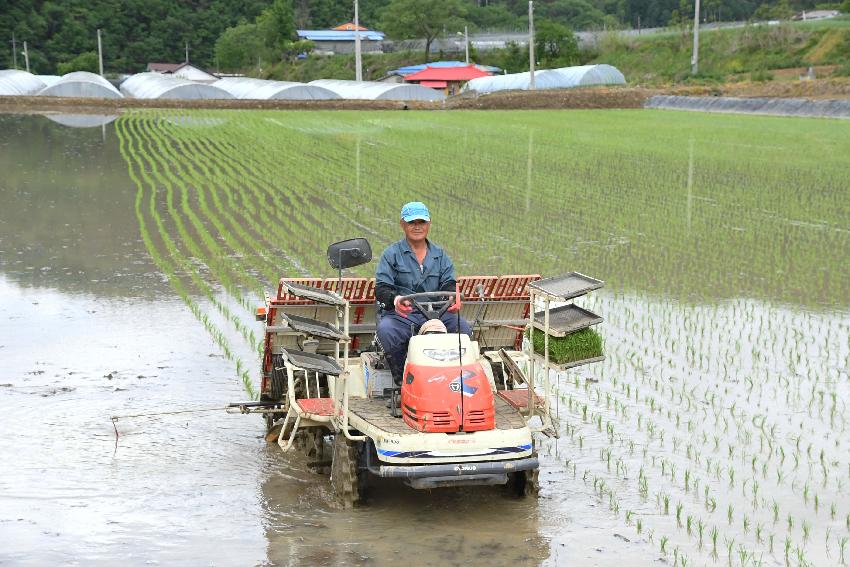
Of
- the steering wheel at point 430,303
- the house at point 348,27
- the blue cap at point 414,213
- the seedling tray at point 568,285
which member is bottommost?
the steering wheel at point 430,303

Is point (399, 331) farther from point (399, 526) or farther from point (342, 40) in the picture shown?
point (342, 40)

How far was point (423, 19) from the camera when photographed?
3467 inches

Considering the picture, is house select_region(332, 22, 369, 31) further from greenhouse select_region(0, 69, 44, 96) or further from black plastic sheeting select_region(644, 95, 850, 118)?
black plastic sheeting select_region(644, 95, 850, 118)

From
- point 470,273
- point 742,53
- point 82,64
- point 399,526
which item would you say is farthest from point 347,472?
point 82,64

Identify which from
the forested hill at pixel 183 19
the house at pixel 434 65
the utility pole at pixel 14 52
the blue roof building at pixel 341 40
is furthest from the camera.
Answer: the blue roof building at pixel 341 40

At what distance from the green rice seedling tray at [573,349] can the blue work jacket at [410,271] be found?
672mm

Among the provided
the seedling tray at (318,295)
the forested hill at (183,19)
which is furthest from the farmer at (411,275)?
the forested hill at (183,19)

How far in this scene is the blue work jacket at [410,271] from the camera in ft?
22.7

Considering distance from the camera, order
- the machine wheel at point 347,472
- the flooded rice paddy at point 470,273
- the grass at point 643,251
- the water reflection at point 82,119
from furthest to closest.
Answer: the water reflection at point 82,119 → the grass at point 643,251 → the machine wheel at point 347,472 → the flooded rice paddy at point 470,273

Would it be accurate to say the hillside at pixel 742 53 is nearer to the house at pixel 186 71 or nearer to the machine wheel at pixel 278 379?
the house at pixel 186 71

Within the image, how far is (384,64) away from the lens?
88.2 meters

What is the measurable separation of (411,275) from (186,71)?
82.8 m

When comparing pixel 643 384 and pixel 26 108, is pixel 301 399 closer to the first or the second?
pixel 643 384

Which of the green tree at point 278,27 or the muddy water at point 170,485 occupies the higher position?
the green tree at point 278,27
